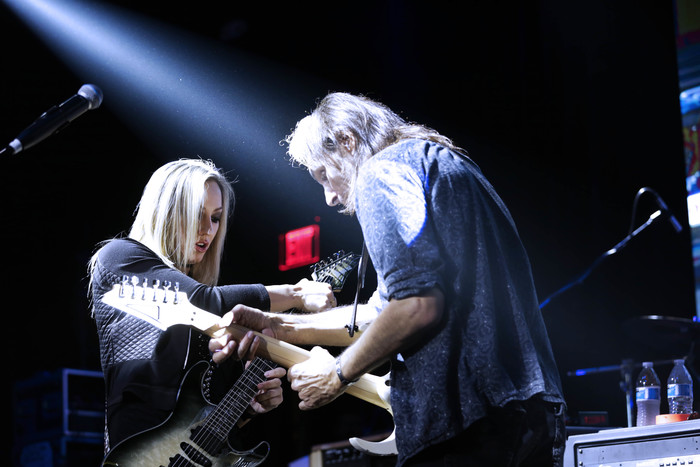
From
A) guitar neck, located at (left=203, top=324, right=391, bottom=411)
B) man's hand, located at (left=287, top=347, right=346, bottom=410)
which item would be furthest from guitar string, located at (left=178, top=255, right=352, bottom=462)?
man's hand, located at (left=287, top=347, right=346, bottom=410)

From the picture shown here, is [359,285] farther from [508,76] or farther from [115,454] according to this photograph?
[508,76]

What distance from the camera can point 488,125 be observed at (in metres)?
6.01

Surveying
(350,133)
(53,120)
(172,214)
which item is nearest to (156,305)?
(172,214)

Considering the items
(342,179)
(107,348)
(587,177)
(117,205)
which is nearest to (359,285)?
(342,179)

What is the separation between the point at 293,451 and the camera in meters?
7.74

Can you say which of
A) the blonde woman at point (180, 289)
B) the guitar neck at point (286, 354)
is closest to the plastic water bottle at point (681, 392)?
the guitar neck at point (286, 354)

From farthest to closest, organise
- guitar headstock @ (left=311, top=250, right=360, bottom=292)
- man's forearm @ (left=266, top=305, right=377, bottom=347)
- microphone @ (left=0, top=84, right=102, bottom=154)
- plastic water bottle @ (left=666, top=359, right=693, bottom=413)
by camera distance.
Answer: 1. plastic water bottle @ (left=666, top=359, right=693, bottom=413)
2. guitar headstock @ (left=311, top=250, right=360, bottom=292)
3. man's forearm @ (left=266, top=305, right=377, bottom=347)
4. microphone @ (left=0, top=84, right=102, bottom=154)

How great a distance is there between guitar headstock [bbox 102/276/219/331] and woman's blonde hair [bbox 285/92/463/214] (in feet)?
2.48

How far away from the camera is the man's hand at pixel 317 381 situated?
2.10 metres

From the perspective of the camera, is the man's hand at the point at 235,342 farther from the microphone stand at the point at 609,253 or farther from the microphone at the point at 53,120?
the microphone stand at the point at 609,253

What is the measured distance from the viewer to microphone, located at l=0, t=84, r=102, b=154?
8.82 feet

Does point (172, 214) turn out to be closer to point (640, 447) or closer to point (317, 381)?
point (317, 381)

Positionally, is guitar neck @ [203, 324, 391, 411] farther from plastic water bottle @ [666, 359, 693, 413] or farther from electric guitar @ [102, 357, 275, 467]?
plastic water bottle @ [666, 359, 693, 413]

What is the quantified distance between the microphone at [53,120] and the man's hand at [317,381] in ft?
4.25
